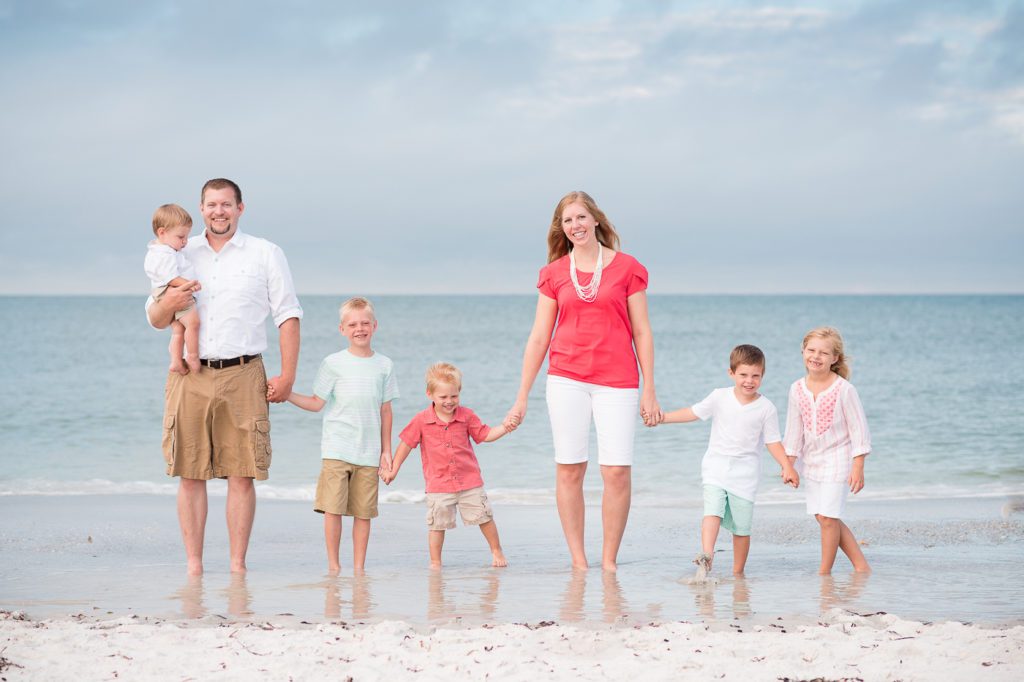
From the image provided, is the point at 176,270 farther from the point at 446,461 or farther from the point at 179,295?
the point at 446,461

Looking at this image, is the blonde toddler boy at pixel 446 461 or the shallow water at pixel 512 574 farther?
the blonde toddler boy at pixel 446 461

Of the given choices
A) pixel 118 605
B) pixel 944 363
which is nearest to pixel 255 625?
pixel 118 605

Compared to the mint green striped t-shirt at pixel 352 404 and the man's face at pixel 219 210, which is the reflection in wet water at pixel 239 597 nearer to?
the mint green striped t-shirt at pixel 352 404

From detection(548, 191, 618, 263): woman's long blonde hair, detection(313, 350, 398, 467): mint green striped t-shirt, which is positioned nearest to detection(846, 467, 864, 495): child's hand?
detection(548, 191, 618, 263): woman's long blonde hair

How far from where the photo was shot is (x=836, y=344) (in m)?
5.48

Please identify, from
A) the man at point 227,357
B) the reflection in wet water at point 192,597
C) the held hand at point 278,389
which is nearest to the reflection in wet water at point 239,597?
the reflection in wet water at point 192,597

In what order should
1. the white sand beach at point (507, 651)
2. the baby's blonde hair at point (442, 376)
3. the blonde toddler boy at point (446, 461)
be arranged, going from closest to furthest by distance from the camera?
the white sand beach at point (507, 651) → the baby's blonde hair at point (442, 376) → the blonde toddler boy at point (446, 461)

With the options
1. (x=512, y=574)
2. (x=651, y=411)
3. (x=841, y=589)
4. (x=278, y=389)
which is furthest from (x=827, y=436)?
(x=278, y=389)

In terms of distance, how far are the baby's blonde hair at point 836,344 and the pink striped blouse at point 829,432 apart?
0.09 metres

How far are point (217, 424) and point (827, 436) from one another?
3.16 meters

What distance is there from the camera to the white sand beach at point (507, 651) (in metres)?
3.70

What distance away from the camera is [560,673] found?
3.69 meters

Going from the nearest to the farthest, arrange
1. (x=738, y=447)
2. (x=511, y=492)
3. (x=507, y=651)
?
(x=507, y=651) → (x=738, y=447) → (x=511, y=492)

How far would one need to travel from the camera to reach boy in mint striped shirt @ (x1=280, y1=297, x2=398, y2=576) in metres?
5.45
